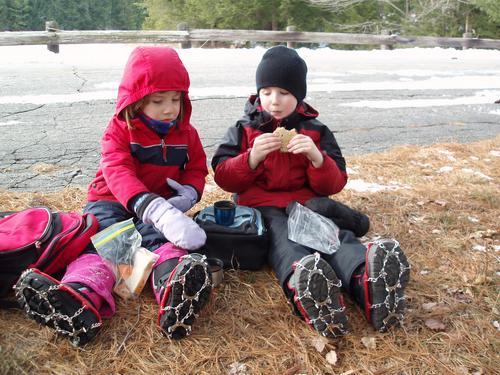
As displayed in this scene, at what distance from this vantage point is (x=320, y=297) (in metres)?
1.95

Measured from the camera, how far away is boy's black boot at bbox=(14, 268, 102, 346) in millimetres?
1829

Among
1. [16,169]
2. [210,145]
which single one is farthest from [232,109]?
[16,169]

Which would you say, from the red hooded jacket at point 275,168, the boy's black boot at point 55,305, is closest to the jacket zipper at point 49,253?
the boy's black boot at point 55,305

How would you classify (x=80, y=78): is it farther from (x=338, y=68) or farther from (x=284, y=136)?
(x=284, y=136)

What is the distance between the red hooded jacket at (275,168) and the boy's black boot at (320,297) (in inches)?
31.0

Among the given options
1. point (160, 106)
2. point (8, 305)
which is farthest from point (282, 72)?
point (8, 305)

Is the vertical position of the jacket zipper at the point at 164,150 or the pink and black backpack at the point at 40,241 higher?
the jacket zipper at the point at 164,150

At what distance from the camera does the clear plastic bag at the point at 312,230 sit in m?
2.39

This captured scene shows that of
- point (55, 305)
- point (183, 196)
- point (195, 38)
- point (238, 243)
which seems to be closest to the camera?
point (55, 305)

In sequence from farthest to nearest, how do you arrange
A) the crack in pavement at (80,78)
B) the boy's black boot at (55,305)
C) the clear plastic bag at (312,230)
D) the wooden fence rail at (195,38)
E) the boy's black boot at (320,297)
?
the wooden fence rail at (195,38) < the crack in pavement at (80,78) < the clear plastic bag at (312,230) < the boy's black boot at (320,297) < the boy's black boot at (55,305)

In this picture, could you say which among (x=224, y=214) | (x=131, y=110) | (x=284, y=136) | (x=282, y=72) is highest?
(x=282, y=72)

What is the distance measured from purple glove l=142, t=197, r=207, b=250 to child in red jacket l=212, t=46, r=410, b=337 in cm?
45

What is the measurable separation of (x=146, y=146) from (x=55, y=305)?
3.33 feet

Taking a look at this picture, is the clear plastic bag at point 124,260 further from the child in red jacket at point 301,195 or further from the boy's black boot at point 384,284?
the boy's black boot at point 384,284
